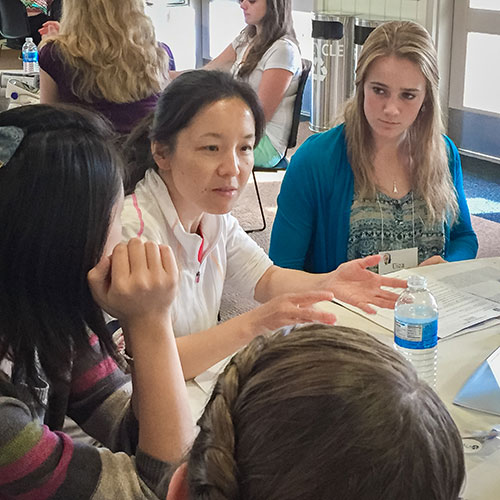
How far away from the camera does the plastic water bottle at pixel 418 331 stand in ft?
4.65

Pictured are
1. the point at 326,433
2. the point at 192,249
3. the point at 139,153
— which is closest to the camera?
the point at 326,433

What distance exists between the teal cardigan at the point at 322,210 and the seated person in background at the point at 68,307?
3.47ft

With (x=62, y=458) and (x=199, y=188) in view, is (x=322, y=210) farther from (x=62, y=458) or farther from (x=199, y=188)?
(x=62, y=458)

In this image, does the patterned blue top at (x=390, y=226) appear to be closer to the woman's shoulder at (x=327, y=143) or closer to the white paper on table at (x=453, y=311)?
the woman's shoulder at (x=327, y=143)

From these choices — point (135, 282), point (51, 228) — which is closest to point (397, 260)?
point (135, 282)

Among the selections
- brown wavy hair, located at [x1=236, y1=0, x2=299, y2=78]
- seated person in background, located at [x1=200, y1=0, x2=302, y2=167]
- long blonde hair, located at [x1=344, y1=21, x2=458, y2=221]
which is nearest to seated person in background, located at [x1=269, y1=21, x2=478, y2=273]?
long blonde hair, located at [x1=344, y1=21, x2=458, y2=221]

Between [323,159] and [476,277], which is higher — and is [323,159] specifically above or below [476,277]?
above

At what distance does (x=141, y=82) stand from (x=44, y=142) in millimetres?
2109

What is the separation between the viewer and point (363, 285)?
1659 millimetres

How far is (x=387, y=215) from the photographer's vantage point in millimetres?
2168

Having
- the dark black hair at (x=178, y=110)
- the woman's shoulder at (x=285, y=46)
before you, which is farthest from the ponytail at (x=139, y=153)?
the woman's shoulder at (x=285, y=46)

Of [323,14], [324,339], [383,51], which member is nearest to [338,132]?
[383,51]

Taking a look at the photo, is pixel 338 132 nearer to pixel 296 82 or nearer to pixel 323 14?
pixel 296 82

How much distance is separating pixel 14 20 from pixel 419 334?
7.03m
